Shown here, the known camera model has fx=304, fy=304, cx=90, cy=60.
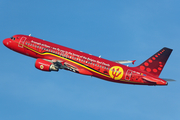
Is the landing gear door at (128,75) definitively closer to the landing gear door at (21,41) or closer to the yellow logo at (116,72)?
the yellow logo at (116,72)

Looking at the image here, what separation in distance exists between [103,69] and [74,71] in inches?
262

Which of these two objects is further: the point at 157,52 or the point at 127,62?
the point at 127,62


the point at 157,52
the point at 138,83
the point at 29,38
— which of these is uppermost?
the point at 29,38

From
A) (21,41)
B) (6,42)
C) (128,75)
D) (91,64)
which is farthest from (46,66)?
(128,75)

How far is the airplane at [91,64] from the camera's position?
6600 centimetres

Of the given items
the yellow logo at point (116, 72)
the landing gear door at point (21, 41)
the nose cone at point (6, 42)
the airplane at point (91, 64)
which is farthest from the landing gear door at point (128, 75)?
the nose cone at point (6, 42)

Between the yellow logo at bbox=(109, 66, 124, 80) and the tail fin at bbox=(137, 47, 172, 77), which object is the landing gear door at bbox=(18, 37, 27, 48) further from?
the tail fin at bbox=(137, 47, 172, 77)

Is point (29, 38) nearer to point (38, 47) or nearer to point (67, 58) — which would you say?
point (38, 47)

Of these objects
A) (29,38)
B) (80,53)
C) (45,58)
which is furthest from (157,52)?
(29,38)

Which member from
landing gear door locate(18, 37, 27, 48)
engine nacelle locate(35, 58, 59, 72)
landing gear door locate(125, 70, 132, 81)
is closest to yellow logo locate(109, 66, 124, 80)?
landing gear door locate(125, 70, 132, 81)

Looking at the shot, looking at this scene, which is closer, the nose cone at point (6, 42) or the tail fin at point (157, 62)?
the tail fin at point (157, 62)

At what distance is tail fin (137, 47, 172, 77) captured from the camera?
65.3 m

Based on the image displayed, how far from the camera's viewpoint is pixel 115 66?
2675 inches

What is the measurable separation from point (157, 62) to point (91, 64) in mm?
14587
